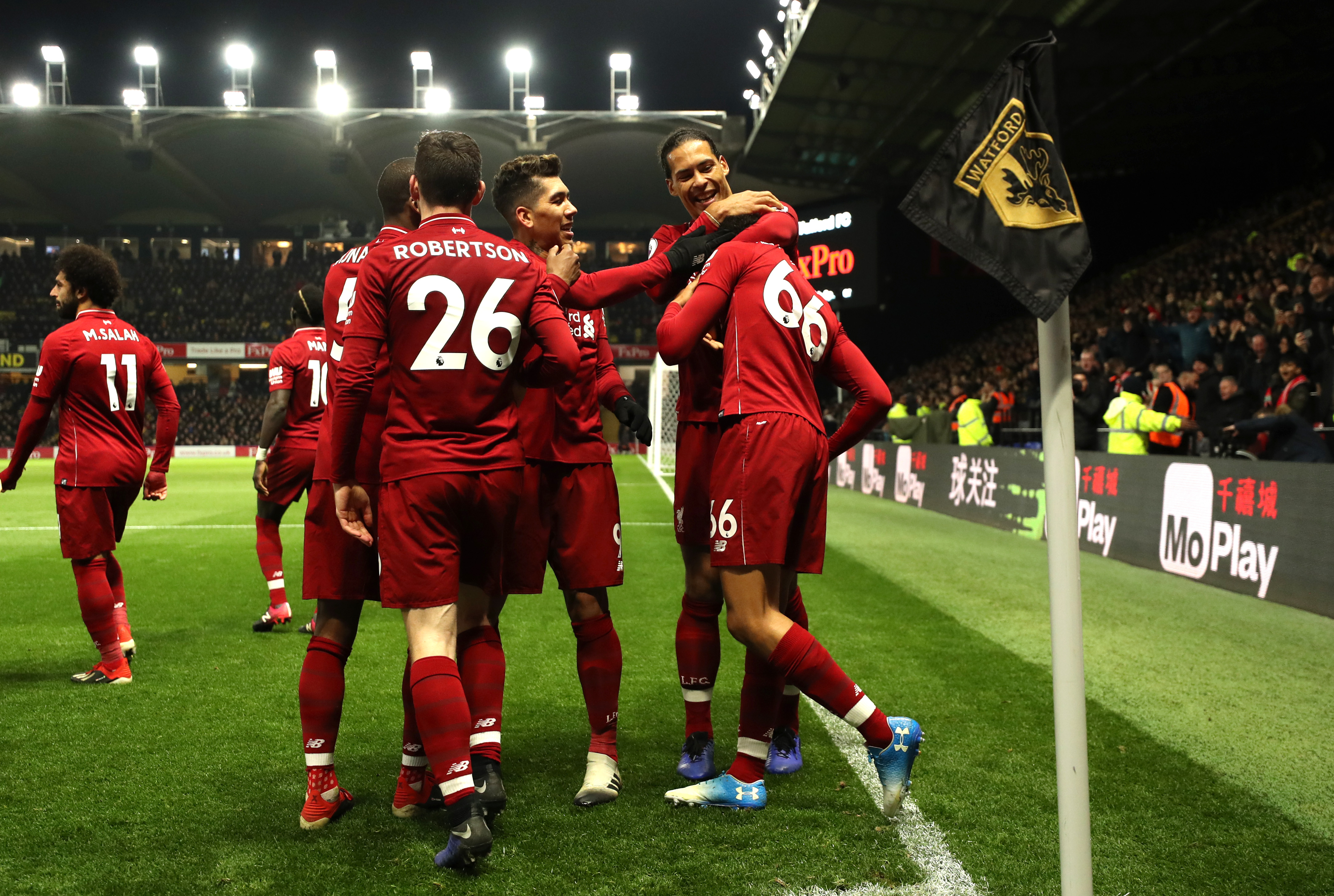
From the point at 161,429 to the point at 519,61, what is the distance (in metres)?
29.9

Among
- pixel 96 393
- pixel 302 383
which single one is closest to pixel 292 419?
pixel 302 383

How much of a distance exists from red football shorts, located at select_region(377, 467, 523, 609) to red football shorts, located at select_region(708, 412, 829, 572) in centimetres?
65

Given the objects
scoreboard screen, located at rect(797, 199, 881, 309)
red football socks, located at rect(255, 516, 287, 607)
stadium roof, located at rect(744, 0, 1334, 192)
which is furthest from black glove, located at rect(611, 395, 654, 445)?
scoreboard screen, located at rect(797, 199, 881, 309)

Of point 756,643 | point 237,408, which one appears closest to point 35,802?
point 756,643

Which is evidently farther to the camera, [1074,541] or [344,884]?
[344,884]

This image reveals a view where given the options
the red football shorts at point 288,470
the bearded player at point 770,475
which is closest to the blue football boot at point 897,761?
the bearded player at point 770,475

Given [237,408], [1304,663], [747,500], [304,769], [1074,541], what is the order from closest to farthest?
[1074,541], [747,500], [304,769], [1304,663], [237,408]

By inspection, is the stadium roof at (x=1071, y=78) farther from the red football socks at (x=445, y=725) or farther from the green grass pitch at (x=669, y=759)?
the red football socks at (x=445, y=725)

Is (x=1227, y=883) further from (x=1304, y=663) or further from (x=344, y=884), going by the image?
(x=1304, y=663)

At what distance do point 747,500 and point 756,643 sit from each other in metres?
0.43

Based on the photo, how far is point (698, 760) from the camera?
3.52 meters

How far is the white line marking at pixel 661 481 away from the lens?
18547 mm

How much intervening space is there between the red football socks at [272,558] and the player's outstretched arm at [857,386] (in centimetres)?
443

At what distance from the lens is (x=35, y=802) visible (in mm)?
3295
